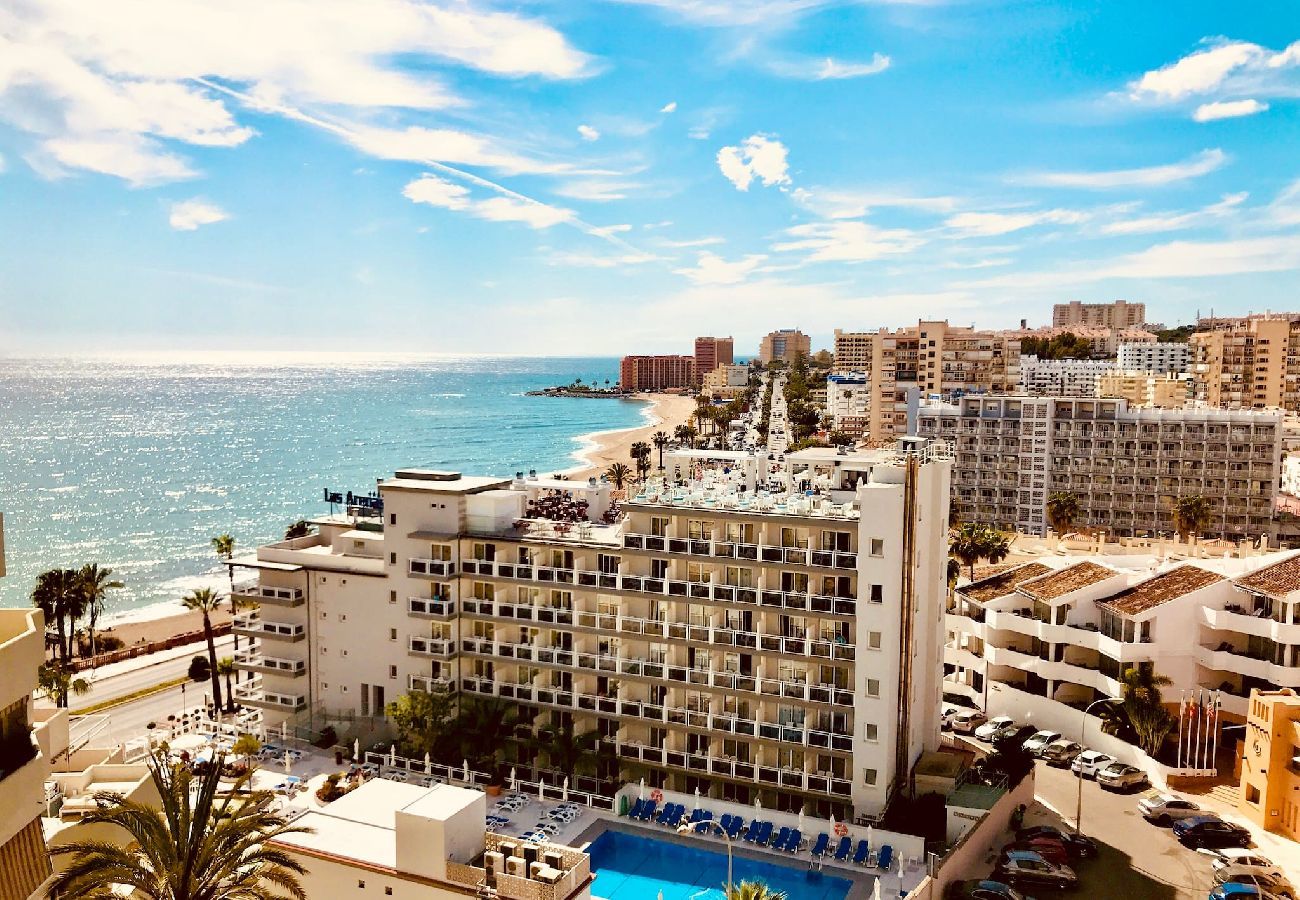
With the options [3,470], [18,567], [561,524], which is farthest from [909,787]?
[3,470]

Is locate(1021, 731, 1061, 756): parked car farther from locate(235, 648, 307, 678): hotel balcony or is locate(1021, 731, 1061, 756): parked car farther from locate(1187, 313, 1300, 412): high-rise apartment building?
locate(1187, 313, 1300, 412): high-rise apartment building

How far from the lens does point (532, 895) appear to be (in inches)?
1026

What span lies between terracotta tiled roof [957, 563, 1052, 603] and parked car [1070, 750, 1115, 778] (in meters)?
10.8

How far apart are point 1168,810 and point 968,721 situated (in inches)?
488

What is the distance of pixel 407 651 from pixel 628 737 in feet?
37.8

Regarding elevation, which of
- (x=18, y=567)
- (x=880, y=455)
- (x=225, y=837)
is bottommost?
(x=18, y=567)

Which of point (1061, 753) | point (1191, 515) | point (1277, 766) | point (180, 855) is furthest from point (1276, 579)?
point (1191, 515)

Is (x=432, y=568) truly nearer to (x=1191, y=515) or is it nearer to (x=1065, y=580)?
(x=1065, y=580)

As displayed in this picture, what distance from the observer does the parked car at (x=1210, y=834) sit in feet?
127

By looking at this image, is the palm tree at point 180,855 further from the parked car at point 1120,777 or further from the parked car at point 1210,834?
the parked car at point 1120,777

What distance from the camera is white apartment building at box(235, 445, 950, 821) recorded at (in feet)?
127

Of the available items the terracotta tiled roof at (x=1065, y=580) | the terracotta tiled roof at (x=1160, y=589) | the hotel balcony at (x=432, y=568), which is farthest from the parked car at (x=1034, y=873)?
the hotel balcony at (x=432, y=568)

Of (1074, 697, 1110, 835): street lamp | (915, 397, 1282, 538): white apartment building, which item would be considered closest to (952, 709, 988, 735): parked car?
(1074, 697, 1110, 835): street lamp

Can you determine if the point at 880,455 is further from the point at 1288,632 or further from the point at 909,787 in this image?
the point at 1288,632
